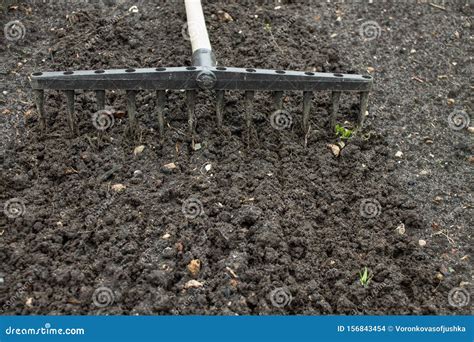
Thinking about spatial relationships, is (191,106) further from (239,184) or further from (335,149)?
(335,149)

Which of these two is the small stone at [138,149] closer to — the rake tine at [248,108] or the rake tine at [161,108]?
the rake tine at [161,108]

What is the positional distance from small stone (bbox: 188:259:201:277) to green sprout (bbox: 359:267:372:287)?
0.85 m

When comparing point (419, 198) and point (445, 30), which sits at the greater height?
point (445, 30)

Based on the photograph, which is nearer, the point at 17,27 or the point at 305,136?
the point at 305,136

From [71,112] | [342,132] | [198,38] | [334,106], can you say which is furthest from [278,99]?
[71,112]

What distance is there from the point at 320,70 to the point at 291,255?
1837mm

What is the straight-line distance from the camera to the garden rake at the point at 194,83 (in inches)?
153

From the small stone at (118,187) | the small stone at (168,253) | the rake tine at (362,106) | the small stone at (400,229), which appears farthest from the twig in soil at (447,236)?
the small stone at (118,187)

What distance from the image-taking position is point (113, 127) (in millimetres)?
4141

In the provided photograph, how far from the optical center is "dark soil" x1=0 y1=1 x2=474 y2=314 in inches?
128

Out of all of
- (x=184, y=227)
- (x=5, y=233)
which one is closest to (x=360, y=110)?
(x=184, y=227)

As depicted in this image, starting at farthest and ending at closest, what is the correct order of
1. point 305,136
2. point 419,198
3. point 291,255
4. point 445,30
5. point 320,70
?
point 445,30 → point 320,70 → point 305,136 → point 419,198 → point 291,255

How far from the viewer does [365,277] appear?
132 inches

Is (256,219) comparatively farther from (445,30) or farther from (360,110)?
(445,30)
